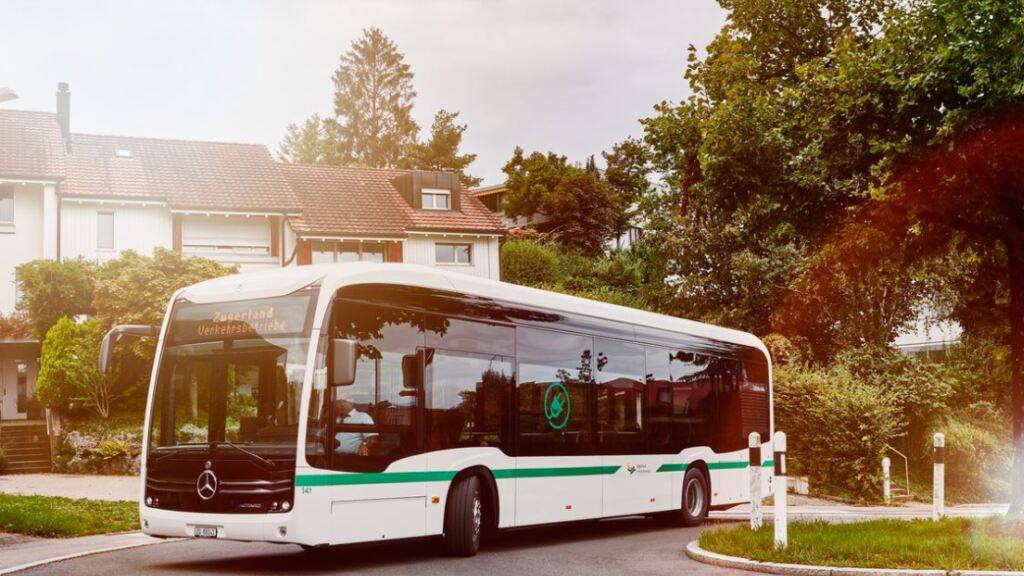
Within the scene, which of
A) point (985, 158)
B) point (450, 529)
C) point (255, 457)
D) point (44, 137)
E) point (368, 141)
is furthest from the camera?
point (368, 141)

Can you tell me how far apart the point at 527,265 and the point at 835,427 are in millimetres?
27099

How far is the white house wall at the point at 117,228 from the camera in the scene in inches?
1636

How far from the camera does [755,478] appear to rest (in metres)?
13.5

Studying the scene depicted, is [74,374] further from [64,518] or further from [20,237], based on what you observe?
[64,518]

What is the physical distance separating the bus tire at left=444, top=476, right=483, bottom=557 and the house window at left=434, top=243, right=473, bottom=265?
3503 cm

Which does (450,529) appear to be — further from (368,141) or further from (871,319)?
(368,141)

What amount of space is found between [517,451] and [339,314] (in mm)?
3296

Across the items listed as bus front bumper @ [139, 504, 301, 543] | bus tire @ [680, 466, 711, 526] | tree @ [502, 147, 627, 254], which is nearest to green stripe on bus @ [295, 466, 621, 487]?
bus front bumper @ [139, 504, 301, 543]

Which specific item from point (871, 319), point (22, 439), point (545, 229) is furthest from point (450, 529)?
point (545, 229)

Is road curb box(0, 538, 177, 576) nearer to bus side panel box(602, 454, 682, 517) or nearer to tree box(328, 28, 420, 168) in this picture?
bus side panel box(602, 454, 682, 517)

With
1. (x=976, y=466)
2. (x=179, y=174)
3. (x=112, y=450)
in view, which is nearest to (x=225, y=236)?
(x=179, y=174)

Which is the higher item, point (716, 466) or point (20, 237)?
point (20, 237)

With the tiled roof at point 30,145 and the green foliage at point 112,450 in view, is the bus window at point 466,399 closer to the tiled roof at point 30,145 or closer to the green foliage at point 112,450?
A: the green foliage at point 112,450

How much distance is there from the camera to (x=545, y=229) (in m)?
66.9
